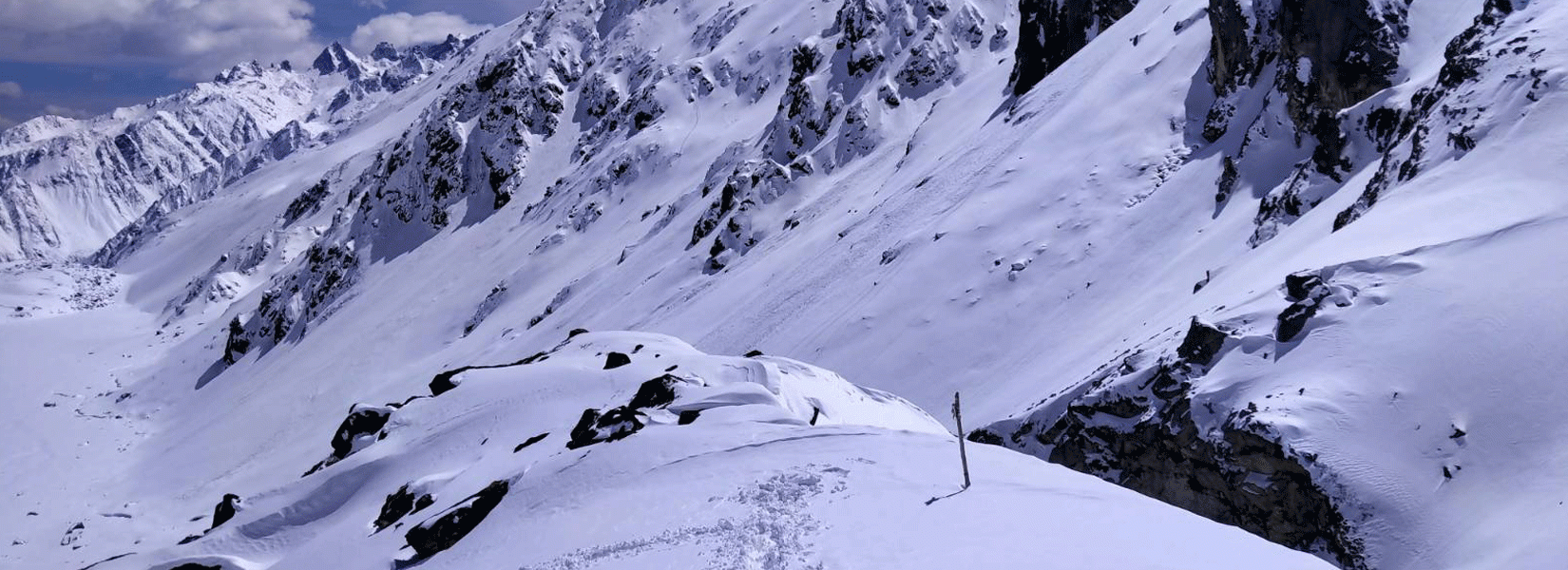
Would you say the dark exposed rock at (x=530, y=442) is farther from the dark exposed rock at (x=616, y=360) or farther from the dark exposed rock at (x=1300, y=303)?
the dark exposed rock at (x=1300, y=303)

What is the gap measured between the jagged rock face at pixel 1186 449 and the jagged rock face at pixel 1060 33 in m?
38.5

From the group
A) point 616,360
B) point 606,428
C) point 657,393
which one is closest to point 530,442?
point 657,393

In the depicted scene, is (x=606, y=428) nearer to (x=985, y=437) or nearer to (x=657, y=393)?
(x=657, y=393)

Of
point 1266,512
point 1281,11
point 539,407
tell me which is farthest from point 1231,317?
point 1281,11

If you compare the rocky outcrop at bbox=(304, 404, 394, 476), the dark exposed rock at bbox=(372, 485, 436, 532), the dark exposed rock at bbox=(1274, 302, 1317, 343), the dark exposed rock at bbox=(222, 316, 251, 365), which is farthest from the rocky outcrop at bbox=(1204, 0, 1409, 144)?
the dark exposed rock at bbox=(222, 316, 251, 365)

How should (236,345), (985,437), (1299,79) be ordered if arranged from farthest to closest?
(236,345), (1299,79), (985,437)

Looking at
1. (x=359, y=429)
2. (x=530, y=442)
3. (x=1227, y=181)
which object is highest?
(x=359, y=429)

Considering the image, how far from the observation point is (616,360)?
30.7 metres

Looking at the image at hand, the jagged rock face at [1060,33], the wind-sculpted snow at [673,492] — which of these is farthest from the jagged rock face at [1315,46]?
the jagged rock face at [1060,33]

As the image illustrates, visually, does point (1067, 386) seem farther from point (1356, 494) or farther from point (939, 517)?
point (939, 517)

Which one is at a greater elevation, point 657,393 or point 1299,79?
point 657,393

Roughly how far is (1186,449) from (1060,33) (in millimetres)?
44149

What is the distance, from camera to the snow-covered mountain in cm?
1495

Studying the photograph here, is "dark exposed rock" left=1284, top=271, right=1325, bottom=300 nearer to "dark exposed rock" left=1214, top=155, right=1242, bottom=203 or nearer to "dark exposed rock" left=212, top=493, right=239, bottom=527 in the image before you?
"dark exposed rock" left=1214, top=155, right=1242, bottom=203
